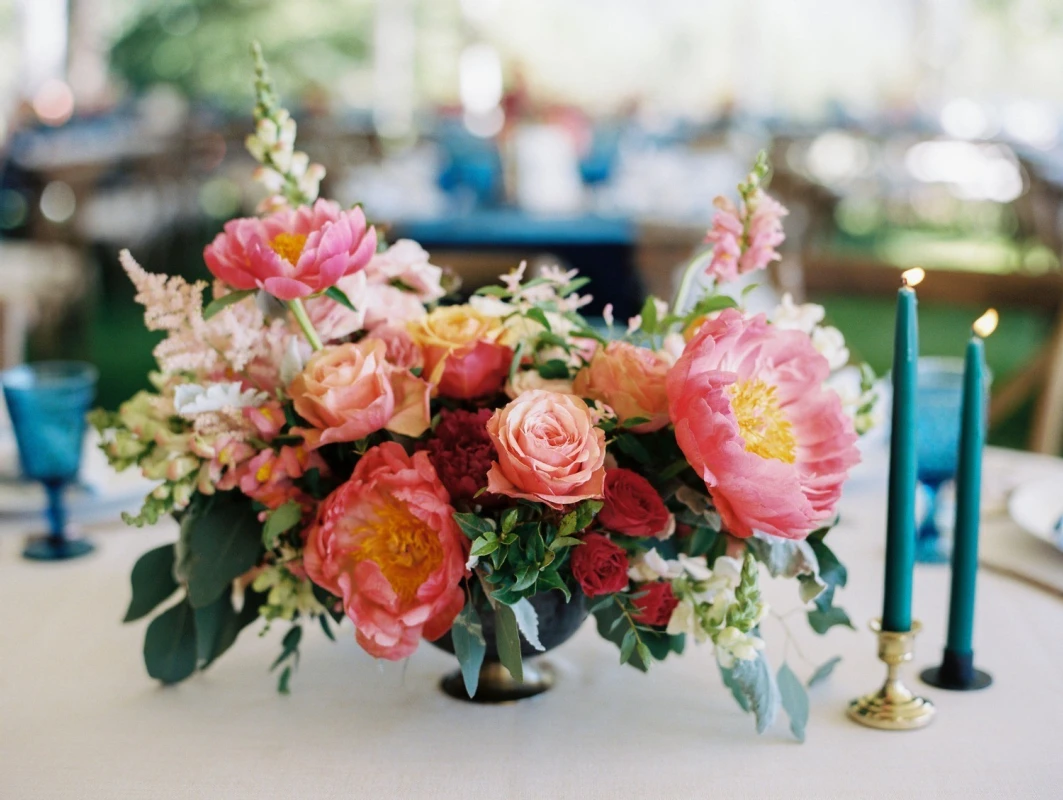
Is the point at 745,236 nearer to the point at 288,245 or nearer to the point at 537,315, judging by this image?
the point at 537,315

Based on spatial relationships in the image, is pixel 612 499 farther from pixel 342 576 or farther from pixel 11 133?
pixel 11 133

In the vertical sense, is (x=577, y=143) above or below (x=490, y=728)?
above

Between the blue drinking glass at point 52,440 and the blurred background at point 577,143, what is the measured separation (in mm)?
1723

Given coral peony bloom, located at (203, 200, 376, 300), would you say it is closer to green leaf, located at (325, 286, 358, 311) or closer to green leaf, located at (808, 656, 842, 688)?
green leaf, located at (325, 286, 358, 311)

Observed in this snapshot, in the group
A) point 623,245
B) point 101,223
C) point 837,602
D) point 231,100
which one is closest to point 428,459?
point 837,602

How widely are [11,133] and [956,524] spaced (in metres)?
7.35

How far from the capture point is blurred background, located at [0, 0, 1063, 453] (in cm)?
374

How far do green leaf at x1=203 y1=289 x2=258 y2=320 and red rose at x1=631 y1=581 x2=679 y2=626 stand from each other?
0.30 m

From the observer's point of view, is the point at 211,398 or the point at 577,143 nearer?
the point at 211,398

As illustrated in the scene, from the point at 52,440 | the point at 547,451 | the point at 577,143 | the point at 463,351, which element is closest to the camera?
the point at 547,451

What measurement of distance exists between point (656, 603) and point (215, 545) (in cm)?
28

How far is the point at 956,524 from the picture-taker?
740 mm

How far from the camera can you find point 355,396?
659 millimetres

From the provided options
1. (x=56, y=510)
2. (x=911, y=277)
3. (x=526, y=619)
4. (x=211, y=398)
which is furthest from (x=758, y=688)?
(x=56, y=510)
